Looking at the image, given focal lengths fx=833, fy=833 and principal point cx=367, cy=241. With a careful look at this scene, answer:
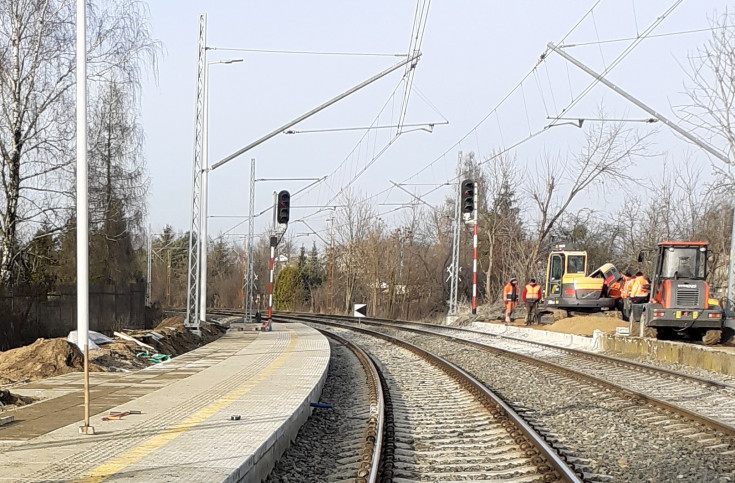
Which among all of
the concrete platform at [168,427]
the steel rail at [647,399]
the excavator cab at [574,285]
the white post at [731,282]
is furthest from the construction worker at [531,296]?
the concrete platform at [168,427]

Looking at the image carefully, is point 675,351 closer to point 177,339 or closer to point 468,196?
point 177,339

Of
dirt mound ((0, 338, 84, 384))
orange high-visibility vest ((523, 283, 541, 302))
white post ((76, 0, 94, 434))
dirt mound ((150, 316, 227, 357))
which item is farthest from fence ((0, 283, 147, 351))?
orange high-visibility vest ((523, 283, 541, 302))

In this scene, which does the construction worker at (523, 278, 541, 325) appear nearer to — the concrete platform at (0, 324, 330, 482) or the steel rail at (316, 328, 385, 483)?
the steel rail at (316, 328, 385, 483)

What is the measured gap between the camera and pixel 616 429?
1105 centimetres

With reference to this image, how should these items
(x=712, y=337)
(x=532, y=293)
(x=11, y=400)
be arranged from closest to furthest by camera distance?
(x=11, y=400) < (x=712, y=337) < (x=532, y=293)

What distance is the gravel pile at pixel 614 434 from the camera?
8.61m

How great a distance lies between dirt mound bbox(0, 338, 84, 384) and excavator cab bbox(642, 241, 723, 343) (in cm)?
1631

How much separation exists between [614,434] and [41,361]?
34.0ft

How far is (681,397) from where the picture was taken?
564 inches

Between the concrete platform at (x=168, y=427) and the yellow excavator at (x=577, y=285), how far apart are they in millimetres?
22554

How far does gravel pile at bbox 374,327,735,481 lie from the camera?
8609 mm

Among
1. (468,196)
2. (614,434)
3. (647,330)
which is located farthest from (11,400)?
(468,196)

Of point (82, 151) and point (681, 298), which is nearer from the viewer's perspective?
point (82, 151)

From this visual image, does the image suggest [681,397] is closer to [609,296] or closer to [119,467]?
[119,467]
